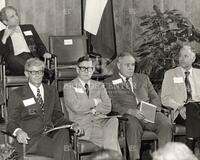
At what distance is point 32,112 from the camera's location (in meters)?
5.56

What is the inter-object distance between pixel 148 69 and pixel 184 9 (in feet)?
4.35

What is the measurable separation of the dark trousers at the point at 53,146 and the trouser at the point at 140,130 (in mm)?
808

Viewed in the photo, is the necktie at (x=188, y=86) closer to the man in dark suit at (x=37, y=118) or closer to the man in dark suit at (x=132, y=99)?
the man in dark suit at (x=132, y=99)

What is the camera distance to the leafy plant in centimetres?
741

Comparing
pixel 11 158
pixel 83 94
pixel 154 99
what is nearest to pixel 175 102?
pixel 154 99

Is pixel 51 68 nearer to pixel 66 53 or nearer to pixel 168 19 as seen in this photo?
pixel 66 53

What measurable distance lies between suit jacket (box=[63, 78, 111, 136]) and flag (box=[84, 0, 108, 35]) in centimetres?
205

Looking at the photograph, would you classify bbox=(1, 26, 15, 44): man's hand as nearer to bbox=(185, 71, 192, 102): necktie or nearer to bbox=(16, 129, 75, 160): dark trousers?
bbox=(16, 129, 75, 160): dark trousers

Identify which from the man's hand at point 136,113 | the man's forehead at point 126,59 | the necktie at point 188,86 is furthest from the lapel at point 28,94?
the necktie at point 188,86

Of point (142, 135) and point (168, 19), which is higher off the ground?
point (168, 19)

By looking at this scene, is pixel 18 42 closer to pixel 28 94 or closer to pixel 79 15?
pixel 28 94

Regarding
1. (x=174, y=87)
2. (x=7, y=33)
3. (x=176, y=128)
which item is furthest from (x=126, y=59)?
(x=7, y=33)

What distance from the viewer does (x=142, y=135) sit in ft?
20.0

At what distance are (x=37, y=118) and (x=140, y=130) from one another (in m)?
1.20
